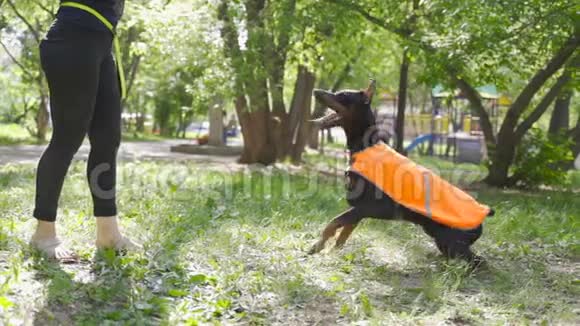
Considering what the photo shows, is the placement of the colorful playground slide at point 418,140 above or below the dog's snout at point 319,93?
below

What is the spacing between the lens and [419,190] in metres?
4.02

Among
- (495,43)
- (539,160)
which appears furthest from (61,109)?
(539,160)

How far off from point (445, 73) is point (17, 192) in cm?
609

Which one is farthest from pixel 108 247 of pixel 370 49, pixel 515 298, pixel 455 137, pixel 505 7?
pixel 455 137

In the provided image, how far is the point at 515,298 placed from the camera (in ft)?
11.3

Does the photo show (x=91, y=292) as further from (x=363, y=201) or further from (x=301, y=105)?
(x=301, y=105)

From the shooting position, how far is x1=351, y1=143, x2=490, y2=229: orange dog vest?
401 centimetres

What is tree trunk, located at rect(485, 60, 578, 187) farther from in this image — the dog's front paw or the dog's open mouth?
the dog's front paw

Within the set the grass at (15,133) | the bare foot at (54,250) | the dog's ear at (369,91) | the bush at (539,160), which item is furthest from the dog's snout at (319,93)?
the grass at (15,133)

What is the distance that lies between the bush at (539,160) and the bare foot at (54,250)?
8769 millimetres

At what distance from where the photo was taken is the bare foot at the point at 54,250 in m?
3.57

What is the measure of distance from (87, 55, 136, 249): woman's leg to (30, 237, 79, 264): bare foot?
22 centimetres

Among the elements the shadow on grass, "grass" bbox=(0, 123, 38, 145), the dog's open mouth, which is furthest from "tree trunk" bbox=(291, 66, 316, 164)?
the shadow on grass

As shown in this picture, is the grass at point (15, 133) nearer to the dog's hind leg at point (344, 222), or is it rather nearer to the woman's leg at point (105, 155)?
the woman's leg at point (105, 155)
